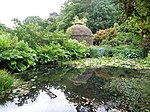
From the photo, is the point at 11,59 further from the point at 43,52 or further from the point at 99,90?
the point at 99,90

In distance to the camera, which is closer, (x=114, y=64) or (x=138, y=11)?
(x=138, y=11)

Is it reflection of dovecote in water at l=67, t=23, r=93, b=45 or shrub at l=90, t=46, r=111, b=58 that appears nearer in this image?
shrub at l=90, t=46, r=111, b=58

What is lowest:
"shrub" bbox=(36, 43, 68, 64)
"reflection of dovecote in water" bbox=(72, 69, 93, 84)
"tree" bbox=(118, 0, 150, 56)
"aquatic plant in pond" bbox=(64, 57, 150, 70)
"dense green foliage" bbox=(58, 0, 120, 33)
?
"aquatic plant in pond" bbox=(64, 57, 150, 70)

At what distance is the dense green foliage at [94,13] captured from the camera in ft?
110

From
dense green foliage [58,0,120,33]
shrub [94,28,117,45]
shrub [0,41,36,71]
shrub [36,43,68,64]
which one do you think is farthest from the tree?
dense green foliage [58,0,120,33]

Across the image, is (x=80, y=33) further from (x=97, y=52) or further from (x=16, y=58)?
(x=16, y=58)

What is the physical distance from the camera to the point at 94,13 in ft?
111

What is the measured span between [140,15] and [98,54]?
16.2m

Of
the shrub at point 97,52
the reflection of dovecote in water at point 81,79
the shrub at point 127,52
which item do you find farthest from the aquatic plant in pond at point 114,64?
the shrub at point 97,52

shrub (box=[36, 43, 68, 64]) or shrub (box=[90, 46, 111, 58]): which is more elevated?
shrub (box=[36, 43, 68, 64])

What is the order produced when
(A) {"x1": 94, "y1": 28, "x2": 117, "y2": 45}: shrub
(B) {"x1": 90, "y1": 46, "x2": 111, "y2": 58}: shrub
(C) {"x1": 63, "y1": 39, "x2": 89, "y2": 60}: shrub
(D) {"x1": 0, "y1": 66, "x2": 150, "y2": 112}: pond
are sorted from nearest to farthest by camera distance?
(D) {"x1": 0, "y1": 66, "x2": 150, "y2": 112}: pond
(C) {"x1": 63, "y1": 39, "x2": 89, "y2": 60}: shrub
(B) {"x1": 90, "y1": 46, "x2": 111, "y2": 58}: shrub
(A) {"x1": 94, "y1": 28, "x2": 117, "y2": 45}: shrub

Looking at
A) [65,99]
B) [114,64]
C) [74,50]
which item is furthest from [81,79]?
[74,50]

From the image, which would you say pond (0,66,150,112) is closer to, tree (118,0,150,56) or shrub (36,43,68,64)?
tree (118,0,150,56)

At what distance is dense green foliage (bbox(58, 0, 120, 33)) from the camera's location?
3341cm
